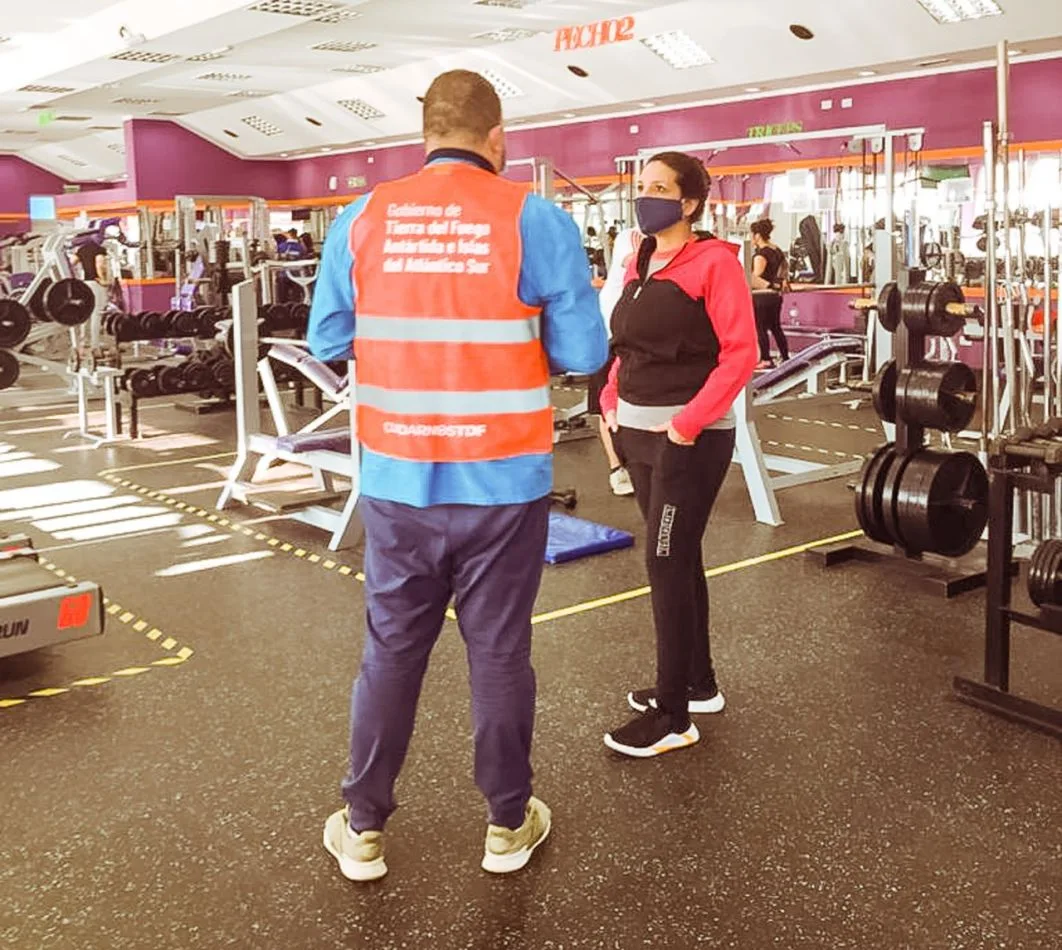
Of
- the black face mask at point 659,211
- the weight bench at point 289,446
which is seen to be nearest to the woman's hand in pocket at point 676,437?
the black face mask at point 659,211

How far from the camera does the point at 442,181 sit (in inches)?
82.7

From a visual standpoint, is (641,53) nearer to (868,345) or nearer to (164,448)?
(868,345)

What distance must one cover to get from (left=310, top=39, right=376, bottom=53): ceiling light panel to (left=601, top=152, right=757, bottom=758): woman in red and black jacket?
34.1 feet

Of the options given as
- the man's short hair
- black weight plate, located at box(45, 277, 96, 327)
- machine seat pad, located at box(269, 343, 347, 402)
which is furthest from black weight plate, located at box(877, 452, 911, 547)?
black weight plate, located at box(45, 277, 96, 327)

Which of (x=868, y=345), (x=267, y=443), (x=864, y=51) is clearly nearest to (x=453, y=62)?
(x=864, y=51)

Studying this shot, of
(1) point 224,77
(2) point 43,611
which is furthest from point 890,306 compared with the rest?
(1) point 224,77

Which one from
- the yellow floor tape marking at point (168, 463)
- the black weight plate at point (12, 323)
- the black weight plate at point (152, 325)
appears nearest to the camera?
the yellow floor tape marking at point (168, 463)

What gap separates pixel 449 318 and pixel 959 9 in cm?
882

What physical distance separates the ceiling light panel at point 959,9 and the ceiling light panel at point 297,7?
4989mm

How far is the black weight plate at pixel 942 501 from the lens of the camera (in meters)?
4.22

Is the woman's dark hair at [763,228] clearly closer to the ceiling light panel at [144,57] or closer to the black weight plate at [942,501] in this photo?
the ceiling light panel at [144,57]

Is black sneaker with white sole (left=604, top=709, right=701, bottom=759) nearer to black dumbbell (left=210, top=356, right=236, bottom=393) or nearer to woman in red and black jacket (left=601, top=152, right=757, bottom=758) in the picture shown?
woman in red and black jacket (left=601, top=152, right=757, bottom=758)

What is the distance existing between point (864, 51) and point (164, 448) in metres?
7.12

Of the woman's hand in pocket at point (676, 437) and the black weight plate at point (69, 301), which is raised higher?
the black weight plate at point (69, 301)
